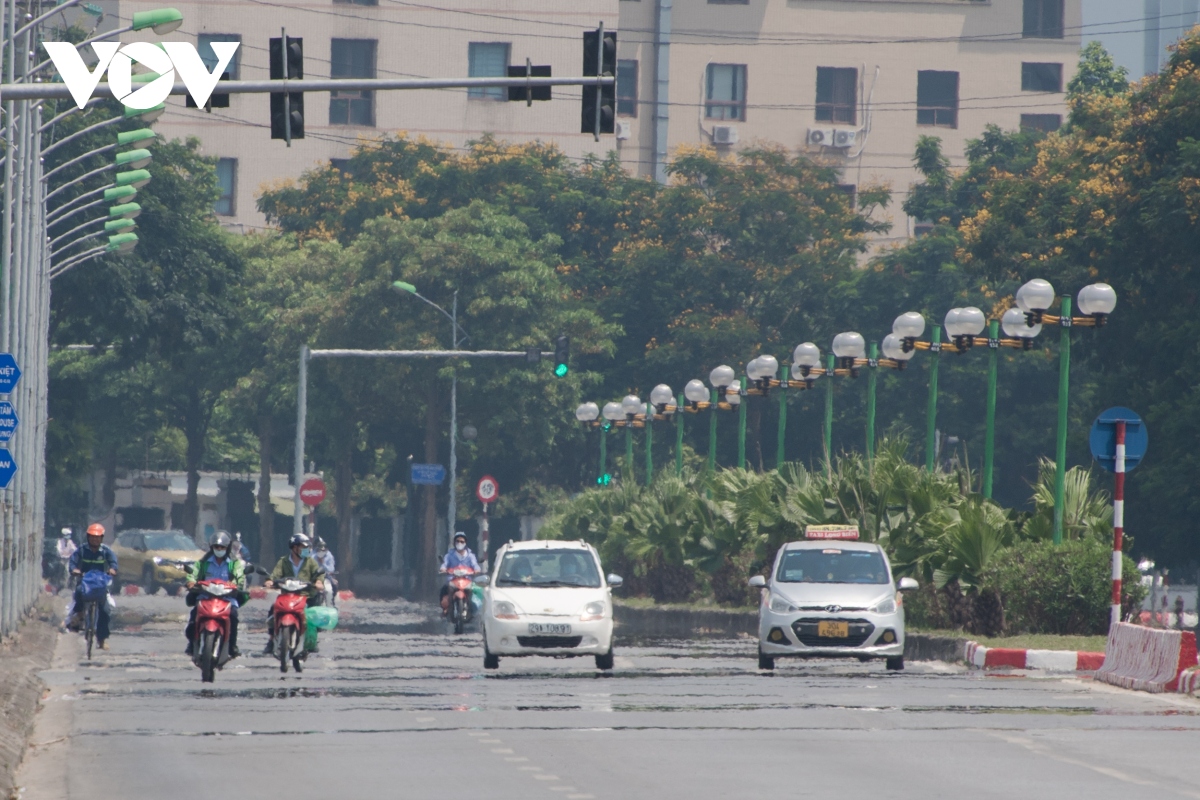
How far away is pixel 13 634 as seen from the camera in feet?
96.4

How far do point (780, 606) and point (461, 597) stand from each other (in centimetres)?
1195

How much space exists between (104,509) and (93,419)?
9.48 metres

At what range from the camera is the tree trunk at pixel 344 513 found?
66.6 metres

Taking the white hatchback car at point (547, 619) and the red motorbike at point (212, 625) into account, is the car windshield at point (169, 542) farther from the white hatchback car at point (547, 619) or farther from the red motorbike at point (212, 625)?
the red motorbike at point (212, 625)

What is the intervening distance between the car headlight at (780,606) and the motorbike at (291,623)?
5122 millimetres

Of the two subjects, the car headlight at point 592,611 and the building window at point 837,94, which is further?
the building window at point 837,94

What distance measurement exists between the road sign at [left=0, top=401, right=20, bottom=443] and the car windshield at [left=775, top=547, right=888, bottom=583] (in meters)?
9.14

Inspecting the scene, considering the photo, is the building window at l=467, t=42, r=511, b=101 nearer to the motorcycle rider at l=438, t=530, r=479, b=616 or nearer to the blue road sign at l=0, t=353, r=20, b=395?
the motorcycle rider at l=438, t=530, r=479, b=616

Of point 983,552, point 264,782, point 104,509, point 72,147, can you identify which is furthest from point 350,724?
point 104,509

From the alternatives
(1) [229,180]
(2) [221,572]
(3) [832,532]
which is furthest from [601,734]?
(1) [229,180]

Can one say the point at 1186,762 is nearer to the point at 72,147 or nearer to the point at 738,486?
the point at 738,486

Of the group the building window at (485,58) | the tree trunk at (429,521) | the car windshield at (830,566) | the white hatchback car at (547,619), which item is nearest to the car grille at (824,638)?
the car windshield at (830,566)

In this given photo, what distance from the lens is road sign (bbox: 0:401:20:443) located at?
26.1m

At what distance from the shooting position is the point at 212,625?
22031 mm
